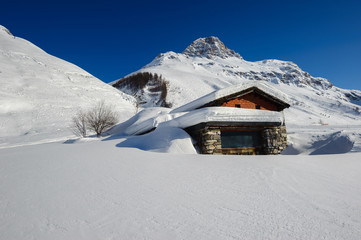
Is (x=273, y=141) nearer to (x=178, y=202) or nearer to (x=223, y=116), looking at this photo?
(x=223, y=116)

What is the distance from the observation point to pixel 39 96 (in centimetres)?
2422

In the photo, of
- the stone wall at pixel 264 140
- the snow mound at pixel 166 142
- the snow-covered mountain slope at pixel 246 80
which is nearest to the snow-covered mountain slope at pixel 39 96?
the snow mound at pixel 166 142

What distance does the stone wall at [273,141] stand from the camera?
860cm

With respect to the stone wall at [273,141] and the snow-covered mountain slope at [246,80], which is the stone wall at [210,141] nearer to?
the stone wall at [273,141]

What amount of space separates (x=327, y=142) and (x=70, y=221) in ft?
33.2

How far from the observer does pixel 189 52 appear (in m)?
127

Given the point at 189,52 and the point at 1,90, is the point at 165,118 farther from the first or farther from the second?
the point at 189,52

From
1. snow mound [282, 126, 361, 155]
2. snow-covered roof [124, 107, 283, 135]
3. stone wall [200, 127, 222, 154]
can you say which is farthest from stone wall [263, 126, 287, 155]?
stone wall [200, 127, 222, 154]

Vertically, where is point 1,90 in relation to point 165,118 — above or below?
above

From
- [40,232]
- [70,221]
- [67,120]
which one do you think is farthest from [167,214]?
[67,120]

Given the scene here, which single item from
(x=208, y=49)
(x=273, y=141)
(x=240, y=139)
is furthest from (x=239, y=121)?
(x=208, y=49)

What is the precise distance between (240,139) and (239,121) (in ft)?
4.64

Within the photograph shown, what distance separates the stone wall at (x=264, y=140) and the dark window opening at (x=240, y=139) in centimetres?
36

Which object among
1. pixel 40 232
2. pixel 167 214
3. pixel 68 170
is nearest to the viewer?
pixel 40 232
